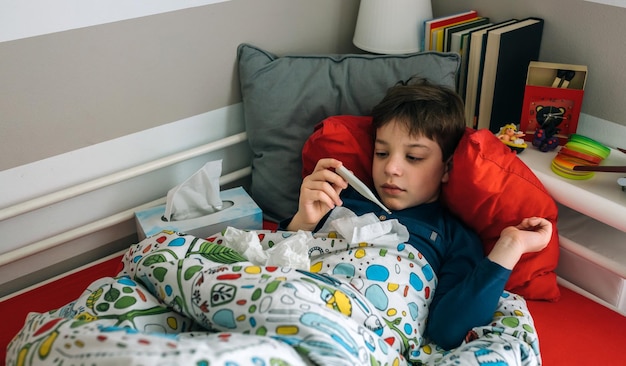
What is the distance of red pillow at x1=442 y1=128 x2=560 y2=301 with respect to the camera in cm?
141

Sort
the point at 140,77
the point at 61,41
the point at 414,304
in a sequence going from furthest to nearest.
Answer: the point at 140,77
the point at 61,41
the point at 414,304

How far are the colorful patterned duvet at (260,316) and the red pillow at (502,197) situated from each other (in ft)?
0.34

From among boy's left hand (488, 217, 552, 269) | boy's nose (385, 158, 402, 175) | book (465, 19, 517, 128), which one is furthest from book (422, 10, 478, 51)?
boy's left hand (488, 217, 552, 269)

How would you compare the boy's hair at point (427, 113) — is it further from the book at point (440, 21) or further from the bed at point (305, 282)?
the book at point (440, 21)

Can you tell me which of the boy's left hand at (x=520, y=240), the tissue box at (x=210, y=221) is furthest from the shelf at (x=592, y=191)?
the tissue box at (x=210, y=221)

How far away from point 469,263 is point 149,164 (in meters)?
0.83

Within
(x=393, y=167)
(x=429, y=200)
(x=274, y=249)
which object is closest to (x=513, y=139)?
(x=429, y=200)

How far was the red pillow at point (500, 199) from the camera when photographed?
55.4 inches

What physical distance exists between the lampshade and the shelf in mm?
512

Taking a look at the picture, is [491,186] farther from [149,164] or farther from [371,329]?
[149,164]

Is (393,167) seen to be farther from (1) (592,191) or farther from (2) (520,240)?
(1) (592,191)

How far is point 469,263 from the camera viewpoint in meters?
1.40

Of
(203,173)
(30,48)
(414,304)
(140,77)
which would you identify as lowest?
(414,304)

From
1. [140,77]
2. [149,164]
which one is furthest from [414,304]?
[140,77]
